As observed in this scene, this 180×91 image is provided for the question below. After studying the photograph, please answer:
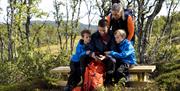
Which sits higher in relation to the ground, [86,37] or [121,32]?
[121,32]

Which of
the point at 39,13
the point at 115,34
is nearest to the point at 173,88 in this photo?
the point at 115,34

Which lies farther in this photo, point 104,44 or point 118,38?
point 104,44

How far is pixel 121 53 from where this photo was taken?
8500 millimetres

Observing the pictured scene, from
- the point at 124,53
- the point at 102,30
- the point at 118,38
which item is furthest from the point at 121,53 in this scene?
the point at 102,30

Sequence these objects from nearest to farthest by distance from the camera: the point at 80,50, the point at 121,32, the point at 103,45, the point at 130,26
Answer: the point at 121,32 → the point at 103,45 → the point at 80,50 → the point at 130,26

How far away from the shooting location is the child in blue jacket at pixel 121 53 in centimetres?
848

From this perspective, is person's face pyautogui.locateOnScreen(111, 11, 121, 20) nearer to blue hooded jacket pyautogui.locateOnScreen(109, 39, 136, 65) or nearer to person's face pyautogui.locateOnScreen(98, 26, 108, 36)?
person's face pyautogui.locateOnScreen(98, 26, 108, 36)

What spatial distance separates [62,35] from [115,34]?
35869mm

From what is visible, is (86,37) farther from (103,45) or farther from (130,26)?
(130,26)

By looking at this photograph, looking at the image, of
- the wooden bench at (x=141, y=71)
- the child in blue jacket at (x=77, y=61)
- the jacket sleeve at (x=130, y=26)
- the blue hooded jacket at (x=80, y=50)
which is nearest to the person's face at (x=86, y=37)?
the child in blue jacket at (x=77, y=61)

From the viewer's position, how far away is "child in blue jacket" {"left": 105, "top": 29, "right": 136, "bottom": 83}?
848cm

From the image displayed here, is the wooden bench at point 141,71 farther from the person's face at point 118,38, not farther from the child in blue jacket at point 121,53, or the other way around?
the person's face at point 118,38

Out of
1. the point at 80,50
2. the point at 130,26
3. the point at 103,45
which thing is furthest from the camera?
the point at 130,26

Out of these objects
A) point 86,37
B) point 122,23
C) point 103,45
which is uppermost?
point 122,23
